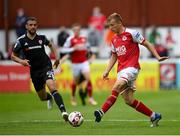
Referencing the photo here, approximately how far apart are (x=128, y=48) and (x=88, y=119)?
304 cm

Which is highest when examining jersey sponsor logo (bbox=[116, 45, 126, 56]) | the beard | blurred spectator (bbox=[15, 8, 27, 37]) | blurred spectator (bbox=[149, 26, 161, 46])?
the beard

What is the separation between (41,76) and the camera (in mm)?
18312

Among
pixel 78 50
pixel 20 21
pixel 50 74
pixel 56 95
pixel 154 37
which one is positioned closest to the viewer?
pixel 56 95

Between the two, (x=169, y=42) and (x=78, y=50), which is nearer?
(x=78, y=50)

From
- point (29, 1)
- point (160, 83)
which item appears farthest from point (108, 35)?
point (160, 83)

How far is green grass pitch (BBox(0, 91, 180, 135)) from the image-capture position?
1555 cm

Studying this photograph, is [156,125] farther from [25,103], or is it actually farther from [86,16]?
[86,16]

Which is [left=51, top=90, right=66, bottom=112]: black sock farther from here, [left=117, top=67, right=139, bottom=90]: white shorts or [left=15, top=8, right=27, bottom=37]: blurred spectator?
[left=15, top=8, right=27, bottom=37]: blurred spectator

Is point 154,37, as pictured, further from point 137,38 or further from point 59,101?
point 137,38

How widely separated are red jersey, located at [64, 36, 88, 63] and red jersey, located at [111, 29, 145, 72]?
8.32 m

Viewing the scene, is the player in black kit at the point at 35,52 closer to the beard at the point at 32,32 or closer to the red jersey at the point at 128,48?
the beard at the point at 32,32

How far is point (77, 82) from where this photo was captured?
2505 cm

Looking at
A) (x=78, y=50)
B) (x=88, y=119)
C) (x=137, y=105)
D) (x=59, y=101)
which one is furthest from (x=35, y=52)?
(x=78, y=50)

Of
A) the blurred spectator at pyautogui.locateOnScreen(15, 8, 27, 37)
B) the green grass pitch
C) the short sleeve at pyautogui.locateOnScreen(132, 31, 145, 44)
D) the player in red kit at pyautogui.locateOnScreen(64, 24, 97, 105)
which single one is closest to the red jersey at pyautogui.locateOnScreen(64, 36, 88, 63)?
the player in red kit at pyautogui.locateOnScreen(64, 24, 97, 105)
